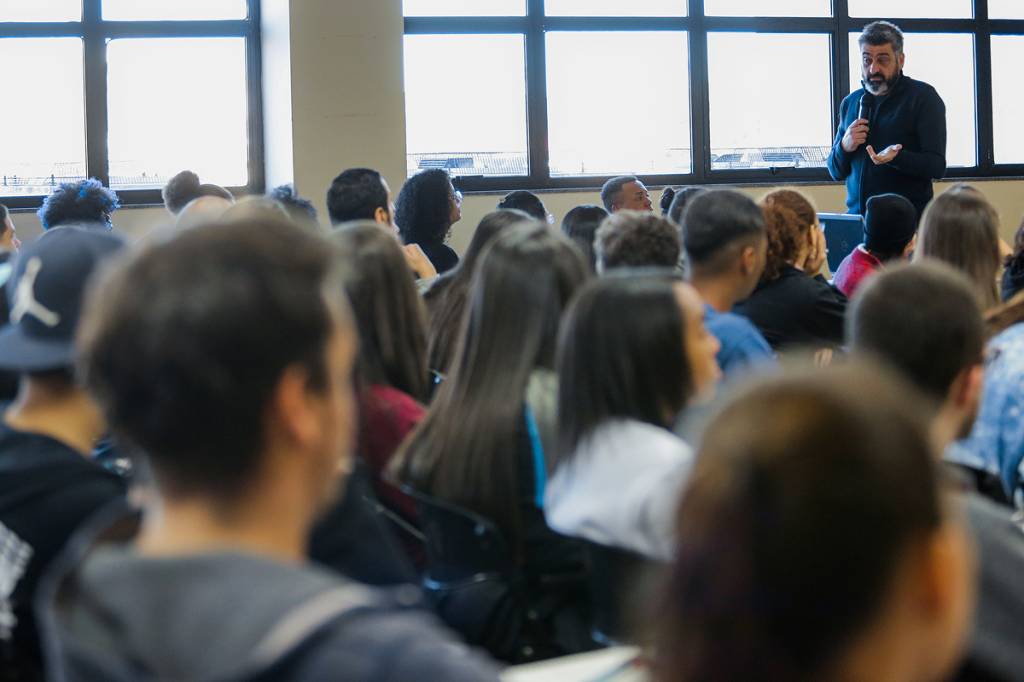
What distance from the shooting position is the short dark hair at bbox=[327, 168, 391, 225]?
441cm

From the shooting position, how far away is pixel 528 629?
202cm

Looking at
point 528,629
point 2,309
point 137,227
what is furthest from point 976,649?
point 137,227

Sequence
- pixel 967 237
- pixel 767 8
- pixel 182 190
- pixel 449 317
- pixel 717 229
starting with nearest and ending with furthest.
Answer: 1. pixel 449 317
2. pixel 717 229
3. pixel 967 237
4. pixel 182 190
5. pixel 767 8

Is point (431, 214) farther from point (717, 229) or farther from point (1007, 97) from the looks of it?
point (1007, 97)

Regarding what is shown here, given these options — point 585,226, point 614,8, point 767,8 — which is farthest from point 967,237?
point 767,8

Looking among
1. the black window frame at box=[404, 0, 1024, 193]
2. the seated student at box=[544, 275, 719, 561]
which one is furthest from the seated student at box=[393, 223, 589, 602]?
the black window frame at box=[404, 0, 1024, 193]

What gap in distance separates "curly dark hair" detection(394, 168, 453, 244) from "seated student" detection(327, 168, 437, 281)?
28 centimetres

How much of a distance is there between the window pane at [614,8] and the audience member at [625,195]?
5.86 feet

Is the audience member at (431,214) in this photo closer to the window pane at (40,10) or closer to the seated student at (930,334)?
the window pane at (40,10)

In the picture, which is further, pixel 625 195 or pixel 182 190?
pixel 625 195

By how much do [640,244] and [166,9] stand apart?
14.9 feet

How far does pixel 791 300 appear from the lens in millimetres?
3510

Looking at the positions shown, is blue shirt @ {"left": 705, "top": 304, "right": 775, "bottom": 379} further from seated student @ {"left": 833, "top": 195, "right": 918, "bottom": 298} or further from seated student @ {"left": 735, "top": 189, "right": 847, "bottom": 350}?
seated student @ {"left": 833, "top": 195, "right": 918, "bottom": 298}

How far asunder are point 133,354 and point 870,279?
124 centimetres
